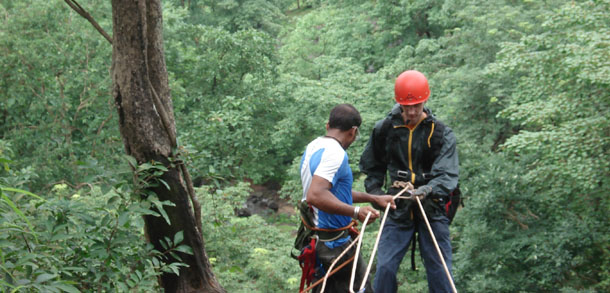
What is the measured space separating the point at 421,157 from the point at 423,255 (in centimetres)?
61

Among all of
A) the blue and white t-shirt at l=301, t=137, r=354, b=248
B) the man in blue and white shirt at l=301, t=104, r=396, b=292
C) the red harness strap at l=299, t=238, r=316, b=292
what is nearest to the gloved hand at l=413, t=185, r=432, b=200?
the man in blue and white shirt at l=301, t=104, r=396, b=292

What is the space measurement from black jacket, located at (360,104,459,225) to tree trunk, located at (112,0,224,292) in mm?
1195

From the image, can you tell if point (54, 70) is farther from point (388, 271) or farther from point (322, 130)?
point (388, 271)

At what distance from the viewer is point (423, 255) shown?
3.62m

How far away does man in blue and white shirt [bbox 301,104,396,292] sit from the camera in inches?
118

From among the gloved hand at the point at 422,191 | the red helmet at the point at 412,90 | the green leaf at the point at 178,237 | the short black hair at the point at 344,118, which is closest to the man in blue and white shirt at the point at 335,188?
the short black hair at the point at 344,118

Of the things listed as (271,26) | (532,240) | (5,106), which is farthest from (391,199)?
(271,26)

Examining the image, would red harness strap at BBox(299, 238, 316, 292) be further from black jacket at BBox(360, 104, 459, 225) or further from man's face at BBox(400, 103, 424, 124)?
man's face at BBox(400, 103, 424, 124)

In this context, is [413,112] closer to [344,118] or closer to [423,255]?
[344,118]

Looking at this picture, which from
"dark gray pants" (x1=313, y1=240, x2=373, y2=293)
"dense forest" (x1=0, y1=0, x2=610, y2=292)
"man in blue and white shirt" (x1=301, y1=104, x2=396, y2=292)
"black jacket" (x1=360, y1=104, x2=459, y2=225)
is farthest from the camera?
"black jacket" (x1=360, y1=104, x2=459, y2=225)

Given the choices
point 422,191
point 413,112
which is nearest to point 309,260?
point 422,191

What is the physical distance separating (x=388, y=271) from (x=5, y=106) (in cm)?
1249

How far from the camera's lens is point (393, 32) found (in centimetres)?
1966

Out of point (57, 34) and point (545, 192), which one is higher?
point (57, 34)
